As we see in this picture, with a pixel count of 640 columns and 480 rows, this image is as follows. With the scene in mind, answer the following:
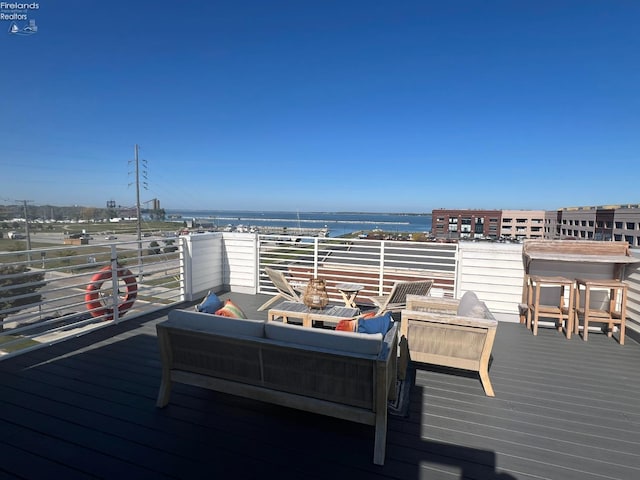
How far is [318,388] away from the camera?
6.29ft

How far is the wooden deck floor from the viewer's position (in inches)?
68.2

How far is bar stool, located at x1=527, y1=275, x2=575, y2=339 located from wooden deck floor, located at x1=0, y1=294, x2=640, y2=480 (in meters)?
1.00

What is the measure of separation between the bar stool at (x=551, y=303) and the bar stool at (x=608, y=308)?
0.11 metres

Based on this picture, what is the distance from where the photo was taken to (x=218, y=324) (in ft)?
6.89

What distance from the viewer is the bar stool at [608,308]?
374 centimetres

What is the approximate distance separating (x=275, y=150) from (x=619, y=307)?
27.5 m

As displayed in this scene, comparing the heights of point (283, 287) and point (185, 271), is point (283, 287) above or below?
below

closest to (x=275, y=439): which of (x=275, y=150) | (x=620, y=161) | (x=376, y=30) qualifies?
(x=376, y=30)

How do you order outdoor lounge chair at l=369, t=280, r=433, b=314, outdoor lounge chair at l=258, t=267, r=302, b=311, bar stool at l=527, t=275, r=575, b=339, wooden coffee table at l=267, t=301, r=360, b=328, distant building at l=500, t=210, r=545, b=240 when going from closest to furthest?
wooden coffee table at l=267, t=301, r=360, b=328 < bar stool at l=527, t=275, r=575, b=339 < outdoor lounge chair at l=369, t=280, r=433, b=314 < outdoor lounge chair at l=258, t=267, r=302, b=311 < distant building at l=500, t=210, r=545, b=240

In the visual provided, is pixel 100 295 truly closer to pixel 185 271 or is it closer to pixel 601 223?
pixel 185 271

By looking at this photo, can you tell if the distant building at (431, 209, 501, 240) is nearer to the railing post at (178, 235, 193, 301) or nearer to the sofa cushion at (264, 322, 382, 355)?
the railing post at (178, 235, 193, 301)

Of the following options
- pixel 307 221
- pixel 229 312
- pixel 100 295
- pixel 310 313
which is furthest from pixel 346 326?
pixel 307 221

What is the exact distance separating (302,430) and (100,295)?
3.70 m

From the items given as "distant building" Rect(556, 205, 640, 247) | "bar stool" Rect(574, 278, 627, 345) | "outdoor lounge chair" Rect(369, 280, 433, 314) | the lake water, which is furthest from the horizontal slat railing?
"distant building" Rect(556, 205, 640, 247)
